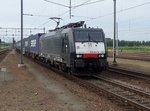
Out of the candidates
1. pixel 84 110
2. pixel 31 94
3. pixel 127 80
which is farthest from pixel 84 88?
pixel 84 110

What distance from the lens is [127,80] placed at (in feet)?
66.6

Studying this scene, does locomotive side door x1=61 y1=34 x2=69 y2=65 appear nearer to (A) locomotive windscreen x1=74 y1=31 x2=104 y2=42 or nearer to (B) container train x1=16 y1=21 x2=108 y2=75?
(B) container train x1=16 y1=21 x2=108 y2=75

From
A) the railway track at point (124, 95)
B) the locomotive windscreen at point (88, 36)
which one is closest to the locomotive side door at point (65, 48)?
the locomotive windscreen at point (88, 36)

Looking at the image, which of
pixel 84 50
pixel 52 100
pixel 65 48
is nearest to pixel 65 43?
pixel 65 48

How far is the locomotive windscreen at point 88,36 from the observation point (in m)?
21.2

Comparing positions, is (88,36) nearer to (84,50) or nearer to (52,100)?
(84,50)

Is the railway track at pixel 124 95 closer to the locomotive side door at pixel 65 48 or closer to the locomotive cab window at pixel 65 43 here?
the locomotive side door at pixel 65 48

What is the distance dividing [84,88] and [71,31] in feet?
17.7

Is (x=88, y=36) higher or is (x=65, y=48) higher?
(x=88, y=36)

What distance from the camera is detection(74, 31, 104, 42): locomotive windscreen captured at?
21.2 meters

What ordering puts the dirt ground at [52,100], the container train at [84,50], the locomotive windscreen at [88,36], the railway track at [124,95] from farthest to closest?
the locomotive windscreen at [88,36]
the container train at [84,50]
the railway track at [124,95]
the dirt ground at [52,100]

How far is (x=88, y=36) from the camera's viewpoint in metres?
21.6

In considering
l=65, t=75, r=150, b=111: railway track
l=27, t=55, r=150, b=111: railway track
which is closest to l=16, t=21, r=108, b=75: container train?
l=27, t=55, r=150, b=111: railway track

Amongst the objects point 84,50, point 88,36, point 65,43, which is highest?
point 88,36
